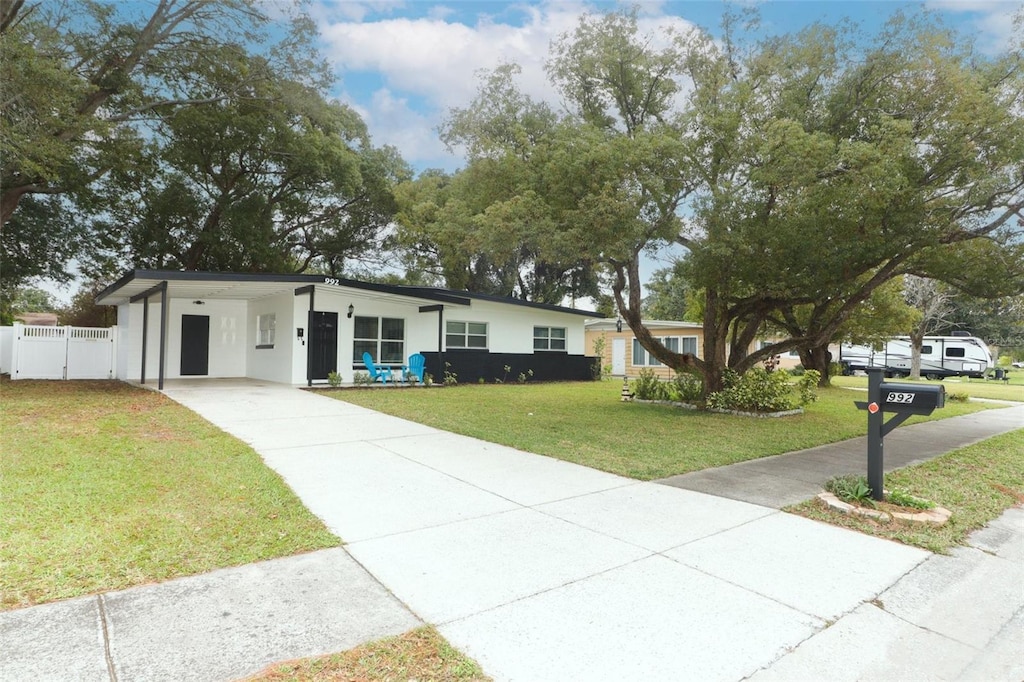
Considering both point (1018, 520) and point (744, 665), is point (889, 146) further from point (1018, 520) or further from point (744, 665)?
point (744, 665)

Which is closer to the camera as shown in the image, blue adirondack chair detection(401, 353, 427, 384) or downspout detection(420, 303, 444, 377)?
blue adirondack chair detection(401, 353, 427, 384)

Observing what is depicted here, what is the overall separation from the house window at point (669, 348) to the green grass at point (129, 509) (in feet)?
66.0

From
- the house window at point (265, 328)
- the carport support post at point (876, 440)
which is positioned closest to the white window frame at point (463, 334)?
the house window at point (265, 328)

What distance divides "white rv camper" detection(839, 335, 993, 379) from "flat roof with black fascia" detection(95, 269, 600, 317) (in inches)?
991

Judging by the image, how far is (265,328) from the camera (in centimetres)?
1647

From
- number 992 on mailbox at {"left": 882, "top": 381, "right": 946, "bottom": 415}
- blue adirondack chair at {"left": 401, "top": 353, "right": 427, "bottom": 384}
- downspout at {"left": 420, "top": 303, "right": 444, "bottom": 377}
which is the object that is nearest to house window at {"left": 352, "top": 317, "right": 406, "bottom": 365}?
blue adirondack chair at {"left": 401, "top": 353, "right": 427, "bottom": 384}

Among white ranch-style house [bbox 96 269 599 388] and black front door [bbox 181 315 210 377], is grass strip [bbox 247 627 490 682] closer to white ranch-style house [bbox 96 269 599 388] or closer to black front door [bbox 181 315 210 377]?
white ranch-style house [bbox 96 269 599 388]

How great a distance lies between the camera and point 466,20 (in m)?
10.4

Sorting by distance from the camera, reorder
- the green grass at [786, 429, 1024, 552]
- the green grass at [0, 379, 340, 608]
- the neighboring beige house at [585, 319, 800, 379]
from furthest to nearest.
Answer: the neighboring beige house at [585, 319, 800, 379] < the green grass at [786, 429, 1024, 552] < the green grass at [0, 379, 340, 608]

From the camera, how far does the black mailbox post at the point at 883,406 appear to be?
4.92 m

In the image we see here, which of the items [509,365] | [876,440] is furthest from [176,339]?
[876,440]

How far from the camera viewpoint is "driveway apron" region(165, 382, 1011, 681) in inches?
105

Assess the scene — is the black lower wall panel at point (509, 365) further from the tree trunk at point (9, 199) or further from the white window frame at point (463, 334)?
the tree trunk at point (9, 199)

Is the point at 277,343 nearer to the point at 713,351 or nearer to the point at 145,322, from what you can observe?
the point at 145,322
